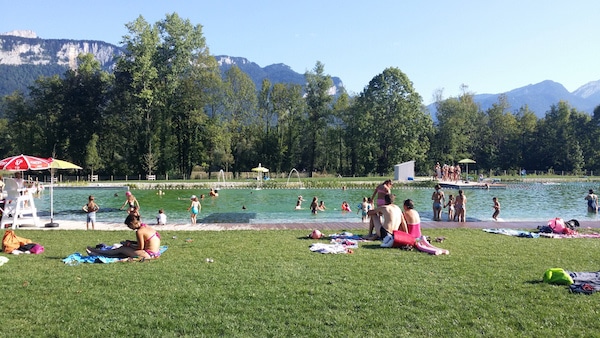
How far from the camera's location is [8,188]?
14508 millimetres

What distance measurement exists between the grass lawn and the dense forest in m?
47.3

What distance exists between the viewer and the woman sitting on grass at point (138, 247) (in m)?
8.80

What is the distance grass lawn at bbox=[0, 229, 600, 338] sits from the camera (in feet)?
16.6

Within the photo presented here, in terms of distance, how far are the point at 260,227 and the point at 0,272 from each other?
26.0 ft

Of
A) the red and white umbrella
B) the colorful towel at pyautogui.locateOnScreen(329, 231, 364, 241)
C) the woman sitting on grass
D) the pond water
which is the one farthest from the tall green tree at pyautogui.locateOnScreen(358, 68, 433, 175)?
the woman sitting on grass

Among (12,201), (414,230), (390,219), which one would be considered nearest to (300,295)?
(390,219)

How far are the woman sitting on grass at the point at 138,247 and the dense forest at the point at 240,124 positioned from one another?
150 ft

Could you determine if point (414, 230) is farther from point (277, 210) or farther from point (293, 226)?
point (277, 210)

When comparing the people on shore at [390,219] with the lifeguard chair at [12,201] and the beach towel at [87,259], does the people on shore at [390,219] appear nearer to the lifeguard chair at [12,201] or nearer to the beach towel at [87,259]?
the beach towel at [87,259]

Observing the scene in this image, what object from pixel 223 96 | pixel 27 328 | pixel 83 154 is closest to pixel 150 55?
pixel 223 96

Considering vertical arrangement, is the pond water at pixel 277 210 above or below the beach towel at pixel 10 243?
below

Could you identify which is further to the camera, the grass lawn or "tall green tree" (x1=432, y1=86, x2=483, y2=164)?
"tall green tree" (x1=432, y1=86, x2=483, y2=164)

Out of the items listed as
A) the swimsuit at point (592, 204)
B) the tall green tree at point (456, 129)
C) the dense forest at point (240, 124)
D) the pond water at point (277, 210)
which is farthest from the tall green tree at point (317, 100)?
the swimsuit at point (592, 204)

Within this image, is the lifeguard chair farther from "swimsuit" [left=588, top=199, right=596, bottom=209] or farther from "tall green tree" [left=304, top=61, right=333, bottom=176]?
"tall green tree" [left=304, top=61, right=333, bottom=176]
